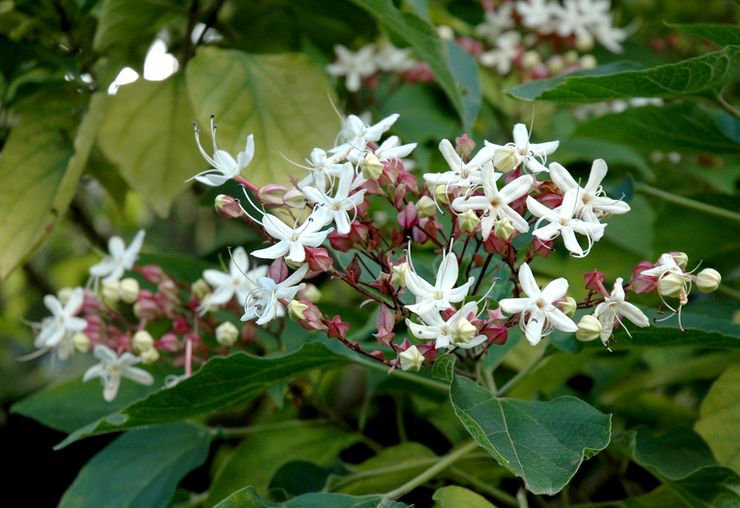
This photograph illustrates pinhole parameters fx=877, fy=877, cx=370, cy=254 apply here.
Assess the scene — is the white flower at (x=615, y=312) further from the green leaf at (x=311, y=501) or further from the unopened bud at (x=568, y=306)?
the green leaf at (x=311, y=501)

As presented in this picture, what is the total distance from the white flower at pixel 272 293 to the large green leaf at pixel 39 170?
1.50ft

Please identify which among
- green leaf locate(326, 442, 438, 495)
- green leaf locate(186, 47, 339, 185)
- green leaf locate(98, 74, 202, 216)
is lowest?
green leaf locate(326, 442, 438, 495)

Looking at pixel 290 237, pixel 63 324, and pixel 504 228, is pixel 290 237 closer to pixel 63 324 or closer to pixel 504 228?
pixel 504 228

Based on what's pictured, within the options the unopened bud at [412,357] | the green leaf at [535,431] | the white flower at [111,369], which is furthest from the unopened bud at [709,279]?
the white flower at [111,369]

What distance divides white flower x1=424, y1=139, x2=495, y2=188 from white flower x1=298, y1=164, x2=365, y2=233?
63 millimetres

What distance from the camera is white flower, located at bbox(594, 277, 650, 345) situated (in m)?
0.70

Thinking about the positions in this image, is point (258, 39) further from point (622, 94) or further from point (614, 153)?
point (622, 94)

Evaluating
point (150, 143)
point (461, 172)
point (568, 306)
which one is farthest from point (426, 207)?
point (150, 143)

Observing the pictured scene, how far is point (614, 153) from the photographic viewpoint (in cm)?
143

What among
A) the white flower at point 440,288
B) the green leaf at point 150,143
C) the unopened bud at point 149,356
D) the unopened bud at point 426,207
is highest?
the unopened bud at point 426,207

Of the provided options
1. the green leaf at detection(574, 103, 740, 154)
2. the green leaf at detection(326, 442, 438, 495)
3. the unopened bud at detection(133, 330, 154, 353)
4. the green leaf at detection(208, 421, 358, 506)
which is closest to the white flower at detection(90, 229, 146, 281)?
the unopened bud at detection(133, 330, 154, 353)

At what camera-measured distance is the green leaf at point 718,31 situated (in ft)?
2.78

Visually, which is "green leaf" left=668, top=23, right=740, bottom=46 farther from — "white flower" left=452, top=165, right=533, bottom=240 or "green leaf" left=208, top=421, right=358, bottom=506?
"green leaf" left=208, top=421, right=358, bottom=506

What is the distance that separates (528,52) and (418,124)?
387 mm
